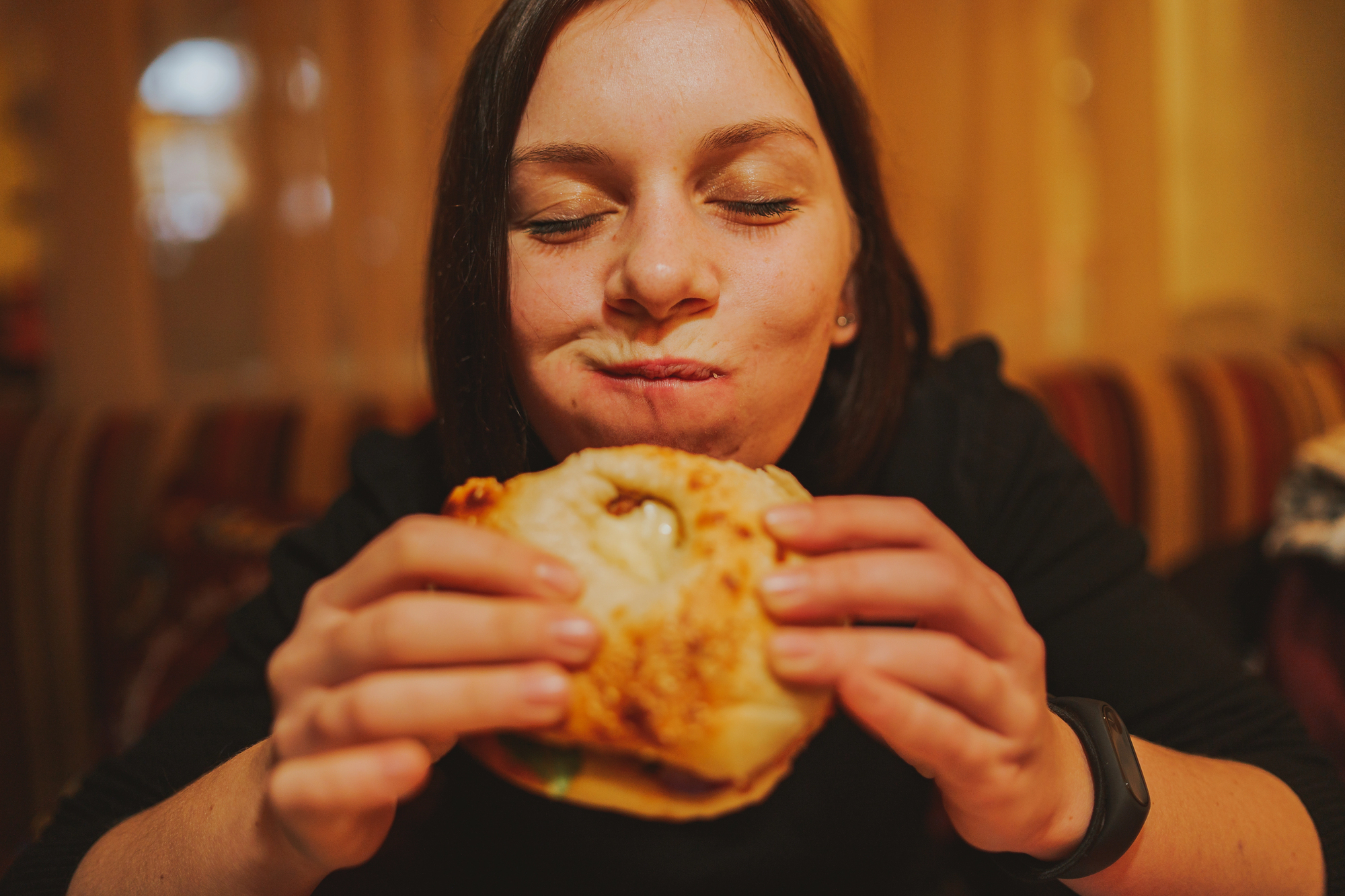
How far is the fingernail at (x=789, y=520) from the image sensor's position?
1.80ft

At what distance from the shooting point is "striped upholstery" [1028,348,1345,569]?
1950mm

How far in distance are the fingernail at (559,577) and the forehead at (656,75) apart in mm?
425

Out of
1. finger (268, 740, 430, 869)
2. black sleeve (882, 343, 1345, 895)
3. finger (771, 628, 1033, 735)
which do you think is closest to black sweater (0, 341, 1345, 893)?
black sleeve (882, 343, 1345, 895)

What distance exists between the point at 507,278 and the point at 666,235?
20cm

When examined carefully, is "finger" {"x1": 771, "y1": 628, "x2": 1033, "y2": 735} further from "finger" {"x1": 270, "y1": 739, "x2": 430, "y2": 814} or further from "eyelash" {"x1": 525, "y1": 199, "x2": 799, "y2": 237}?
"eyelash" {"x1": 525, "y1": 199, "x2": 799, "y2": 237}

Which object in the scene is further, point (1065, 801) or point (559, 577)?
point (1065, 801)

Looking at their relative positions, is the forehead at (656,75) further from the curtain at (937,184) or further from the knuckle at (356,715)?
the curtain at (937,184)

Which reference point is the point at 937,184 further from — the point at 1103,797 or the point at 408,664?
the point at 408,664

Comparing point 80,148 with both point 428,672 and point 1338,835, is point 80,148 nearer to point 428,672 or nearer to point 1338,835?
point 428,672

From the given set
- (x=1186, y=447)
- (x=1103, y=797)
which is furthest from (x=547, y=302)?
(x=1186, y=447)

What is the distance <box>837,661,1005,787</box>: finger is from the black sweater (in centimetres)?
35

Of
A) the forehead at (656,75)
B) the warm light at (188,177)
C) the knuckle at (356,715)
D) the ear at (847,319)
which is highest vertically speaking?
the warm light at (188,177)

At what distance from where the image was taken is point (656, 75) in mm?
734

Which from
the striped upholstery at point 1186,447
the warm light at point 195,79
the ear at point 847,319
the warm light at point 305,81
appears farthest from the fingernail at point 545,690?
the warm light at point 195,79
